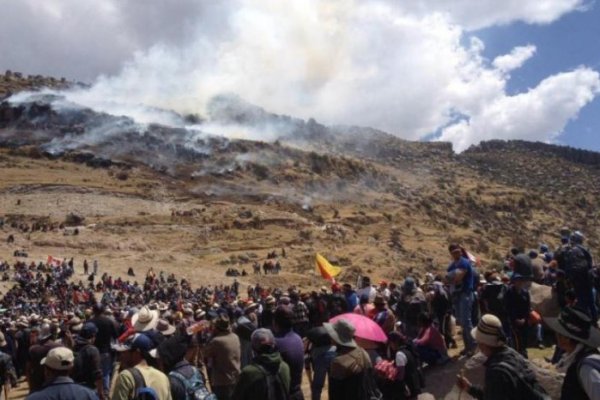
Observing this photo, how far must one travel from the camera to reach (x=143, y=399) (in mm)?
4277

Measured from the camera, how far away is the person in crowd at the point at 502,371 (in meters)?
3.66

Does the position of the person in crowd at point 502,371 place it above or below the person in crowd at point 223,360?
above

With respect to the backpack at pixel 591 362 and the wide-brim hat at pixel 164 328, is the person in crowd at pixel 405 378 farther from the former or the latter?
the wide-brim hat at pixel 164 328

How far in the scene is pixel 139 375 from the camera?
460 centimetres

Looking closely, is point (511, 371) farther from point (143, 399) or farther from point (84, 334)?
point (84, 334)

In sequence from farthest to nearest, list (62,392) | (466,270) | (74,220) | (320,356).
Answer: (74,220)
(466,270)
(320,356)
(62,392)

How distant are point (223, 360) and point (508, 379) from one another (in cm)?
325

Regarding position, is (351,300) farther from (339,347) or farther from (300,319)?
(339,347)

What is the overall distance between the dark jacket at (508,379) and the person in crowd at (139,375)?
2345mm

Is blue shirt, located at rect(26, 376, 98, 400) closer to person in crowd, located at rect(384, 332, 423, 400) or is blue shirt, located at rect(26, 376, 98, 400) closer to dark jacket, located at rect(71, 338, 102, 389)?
dark jacket, located at rect(71, 338, 102, 389)

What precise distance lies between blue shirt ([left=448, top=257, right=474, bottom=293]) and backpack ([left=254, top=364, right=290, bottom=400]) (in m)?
4.48

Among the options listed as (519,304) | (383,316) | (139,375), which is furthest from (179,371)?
(519,304)

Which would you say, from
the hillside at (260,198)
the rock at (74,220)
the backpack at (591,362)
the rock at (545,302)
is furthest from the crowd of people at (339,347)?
the rock at (74,220)

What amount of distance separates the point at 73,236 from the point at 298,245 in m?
20.2
